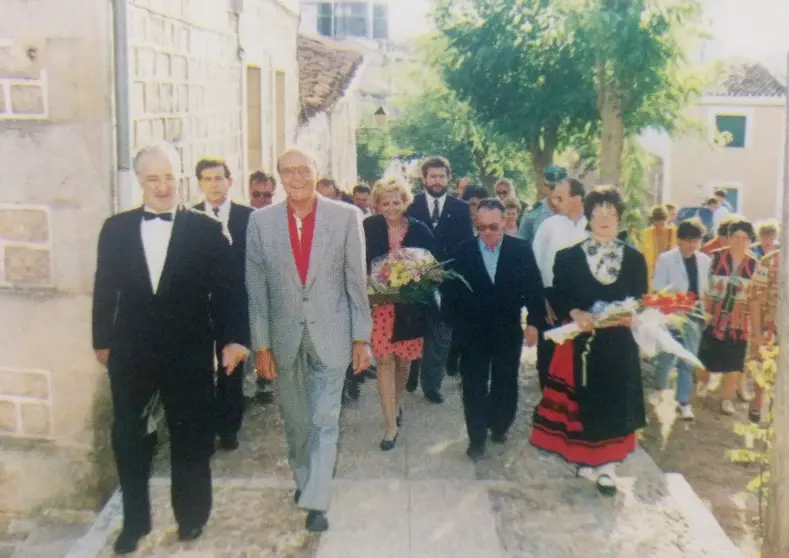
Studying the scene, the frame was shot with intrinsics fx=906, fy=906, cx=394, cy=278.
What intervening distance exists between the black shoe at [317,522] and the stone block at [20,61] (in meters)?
3.08

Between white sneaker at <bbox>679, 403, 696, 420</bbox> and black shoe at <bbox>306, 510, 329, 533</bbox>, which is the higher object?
black shoe at <bbox>306, 510, 329, 533</bbox>

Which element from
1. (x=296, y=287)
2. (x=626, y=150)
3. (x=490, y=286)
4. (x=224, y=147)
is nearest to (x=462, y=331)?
(x=490, y=286)

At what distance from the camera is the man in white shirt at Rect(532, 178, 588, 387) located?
264 inches

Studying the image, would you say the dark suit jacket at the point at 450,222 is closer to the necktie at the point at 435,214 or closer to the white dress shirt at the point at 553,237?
the necktie at the point at 435,214

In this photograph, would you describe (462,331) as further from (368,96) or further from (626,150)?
(368,96)

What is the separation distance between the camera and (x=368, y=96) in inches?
1766

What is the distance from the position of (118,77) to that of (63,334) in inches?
64.7

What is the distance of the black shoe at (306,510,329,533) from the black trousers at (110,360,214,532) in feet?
1.81

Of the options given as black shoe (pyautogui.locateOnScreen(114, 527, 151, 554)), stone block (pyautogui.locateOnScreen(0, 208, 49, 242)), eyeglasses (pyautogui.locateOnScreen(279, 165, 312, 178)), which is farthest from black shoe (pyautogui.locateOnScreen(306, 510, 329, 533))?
stone block (pyautogui.locateOnScreen(0, 208, 49, 242))

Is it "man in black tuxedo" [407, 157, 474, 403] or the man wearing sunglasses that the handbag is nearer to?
"man in black tuxedo" [407, 157, 474, 403]

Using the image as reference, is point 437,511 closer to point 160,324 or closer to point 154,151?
point 160,324

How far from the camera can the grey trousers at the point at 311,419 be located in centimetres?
484

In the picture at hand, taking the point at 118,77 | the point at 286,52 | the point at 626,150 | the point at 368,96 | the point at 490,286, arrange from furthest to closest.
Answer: the point at 368,96
the point at 626,150
the point at 286,52
the point at 490,286
the point at 118,77

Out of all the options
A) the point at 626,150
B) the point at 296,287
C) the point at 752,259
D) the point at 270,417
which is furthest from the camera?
the point at 626,150
